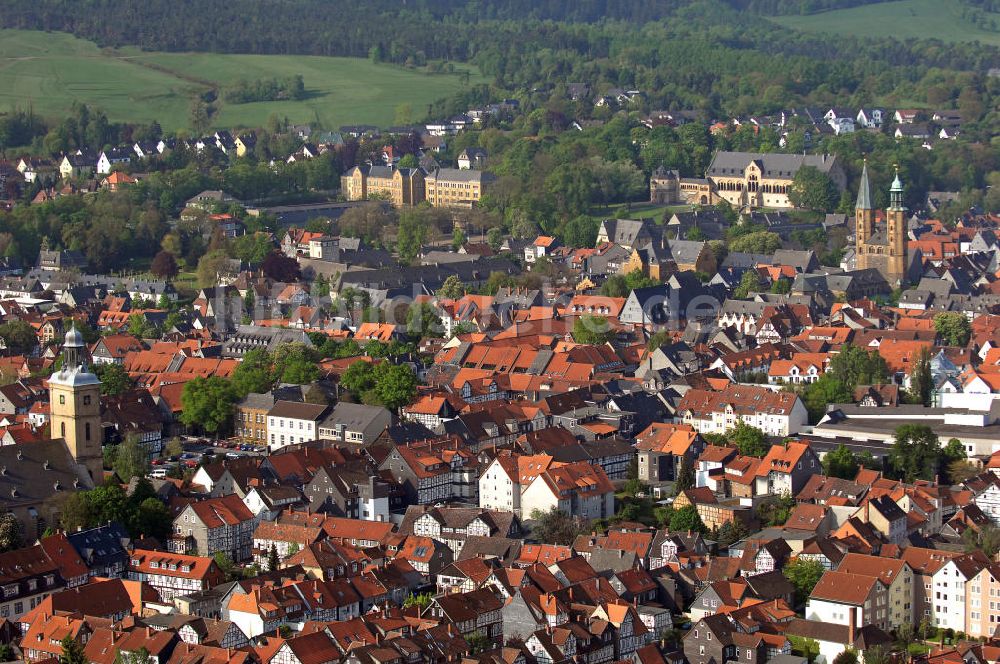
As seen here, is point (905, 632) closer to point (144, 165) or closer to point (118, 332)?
point (118, 332)

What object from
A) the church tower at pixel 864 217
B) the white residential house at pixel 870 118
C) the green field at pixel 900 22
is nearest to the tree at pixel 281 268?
the church tower at pixel 864 217

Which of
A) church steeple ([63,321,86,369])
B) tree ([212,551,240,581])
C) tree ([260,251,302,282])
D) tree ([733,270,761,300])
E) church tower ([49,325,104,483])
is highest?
church steeple ([63,321,86,369])

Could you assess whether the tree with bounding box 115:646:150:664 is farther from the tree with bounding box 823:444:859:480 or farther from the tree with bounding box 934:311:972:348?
the tree with bounding box 934:311:972:348

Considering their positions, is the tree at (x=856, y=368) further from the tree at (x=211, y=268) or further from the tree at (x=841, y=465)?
the tree at (x=211, y=268)

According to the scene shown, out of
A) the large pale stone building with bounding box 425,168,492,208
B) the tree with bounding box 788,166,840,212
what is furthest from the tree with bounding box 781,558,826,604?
the large pale stone building with bounding box 425,168,492,208

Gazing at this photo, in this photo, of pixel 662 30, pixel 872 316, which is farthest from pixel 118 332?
pixel 662 30

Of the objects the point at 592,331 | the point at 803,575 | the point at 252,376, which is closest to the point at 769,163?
the point at 592,331
